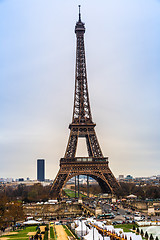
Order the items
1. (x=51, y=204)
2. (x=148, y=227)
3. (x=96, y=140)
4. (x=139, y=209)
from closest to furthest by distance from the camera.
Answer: (x=148, y=227) < (x=139, y=209) < (x=51, y=204) < (x=96, y=140)

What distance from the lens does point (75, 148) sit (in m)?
94.1

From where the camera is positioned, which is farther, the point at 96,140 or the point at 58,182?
the point at 96,140

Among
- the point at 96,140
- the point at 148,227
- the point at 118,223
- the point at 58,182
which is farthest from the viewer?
the point at 96,140

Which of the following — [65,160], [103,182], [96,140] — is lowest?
[103,182]

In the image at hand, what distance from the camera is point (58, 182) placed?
8831 cm

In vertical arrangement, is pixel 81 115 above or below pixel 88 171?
above

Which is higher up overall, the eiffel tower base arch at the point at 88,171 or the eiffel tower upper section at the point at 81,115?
the eiffel tower upper section at the point at 81,115

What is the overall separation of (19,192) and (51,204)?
58.0m

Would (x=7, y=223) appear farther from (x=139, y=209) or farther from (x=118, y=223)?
(x=139, y=209)

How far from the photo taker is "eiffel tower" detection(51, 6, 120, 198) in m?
90.1

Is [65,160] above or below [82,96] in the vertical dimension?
below

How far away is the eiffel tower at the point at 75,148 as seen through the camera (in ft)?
296

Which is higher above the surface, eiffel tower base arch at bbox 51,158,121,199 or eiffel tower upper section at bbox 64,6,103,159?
eiffel tower upper section at bbox 64,6,103,159

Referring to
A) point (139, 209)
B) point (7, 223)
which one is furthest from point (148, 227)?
point (7, 223)
